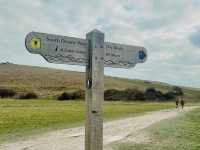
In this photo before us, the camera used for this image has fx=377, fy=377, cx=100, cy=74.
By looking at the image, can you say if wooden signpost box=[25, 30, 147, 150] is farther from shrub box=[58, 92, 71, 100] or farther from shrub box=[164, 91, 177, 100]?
shrub box=[164, 91, 177, 100]

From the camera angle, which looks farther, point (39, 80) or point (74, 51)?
point (39, 80)

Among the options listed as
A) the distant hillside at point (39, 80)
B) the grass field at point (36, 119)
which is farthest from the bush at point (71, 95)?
the grass field at point (36, 119)

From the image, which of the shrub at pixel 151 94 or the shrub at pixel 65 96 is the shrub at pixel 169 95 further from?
the shrub at pixel 65 96

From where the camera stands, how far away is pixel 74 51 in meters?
5.31

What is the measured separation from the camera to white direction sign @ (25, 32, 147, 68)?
5.06 m

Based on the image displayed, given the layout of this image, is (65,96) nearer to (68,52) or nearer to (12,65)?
(12,65)

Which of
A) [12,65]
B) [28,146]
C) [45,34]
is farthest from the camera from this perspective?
[12,65]

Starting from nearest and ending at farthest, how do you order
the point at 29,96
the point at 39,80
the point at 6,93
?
the point at 6,93
the point at 29,96
the point at 39,80

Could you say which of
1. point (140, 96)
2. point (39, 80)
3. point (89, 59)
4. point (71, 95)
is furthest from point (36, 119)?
point (140, 96)

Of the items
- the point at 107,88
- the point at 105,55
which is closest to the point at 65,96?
the point at 107,88

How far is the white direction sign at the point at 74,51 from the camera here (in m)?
5.06

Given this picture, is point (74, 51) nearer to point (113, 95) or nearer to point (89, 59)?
point (89, 59)

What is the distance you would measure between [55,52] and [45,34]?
Result: 0.28 m

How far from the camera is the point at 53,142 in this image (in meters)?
14.3
